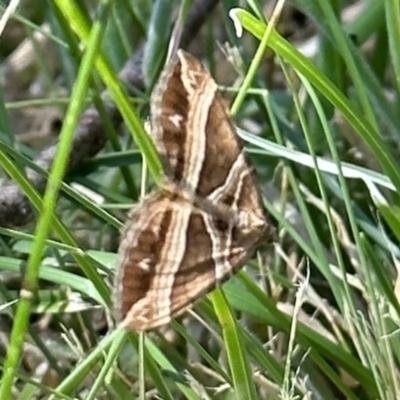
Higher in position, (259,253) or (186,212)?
(186,212)

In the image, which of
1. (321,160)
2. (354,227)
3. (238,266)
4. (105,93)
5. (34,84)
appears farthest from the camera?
(34,84)

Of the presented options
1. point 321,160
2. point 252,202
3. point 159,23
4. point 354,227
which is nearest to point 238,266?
point 252,202

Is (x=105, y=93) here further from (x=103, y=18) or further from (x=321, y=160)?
(x=103, y=18)

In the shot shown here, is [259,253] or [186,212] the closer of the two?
[186,212]

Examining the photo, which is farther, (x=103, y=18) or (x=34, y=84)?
(x=34, y=84)
